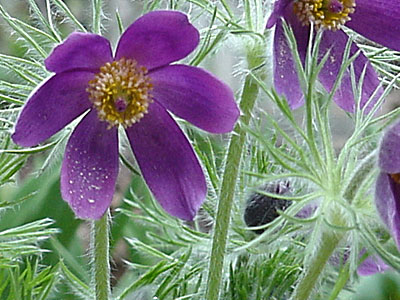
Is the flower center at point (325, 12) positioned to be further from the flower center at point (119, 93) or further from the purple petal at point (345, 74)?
the flower center at point (119, 93)

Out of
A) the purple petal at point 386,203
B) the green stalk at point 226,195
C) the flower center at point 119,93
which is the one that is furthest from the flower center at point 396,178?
the flower center at point 119,93

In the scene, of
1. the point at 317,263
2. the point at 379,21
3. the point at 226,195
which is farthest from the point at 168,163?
the point at 379,21

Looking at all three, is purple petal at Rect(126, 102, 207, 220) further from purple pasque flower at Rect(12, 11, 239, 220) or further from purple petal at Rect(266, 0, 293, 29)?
purple petal at Rect(266, 0, 293, 29)

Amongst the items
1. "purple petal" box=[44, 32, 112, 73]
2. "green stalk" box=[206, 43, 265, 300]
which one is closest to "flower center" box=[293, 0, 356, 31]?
"green stalk" box=[206, 43, 265, 300]

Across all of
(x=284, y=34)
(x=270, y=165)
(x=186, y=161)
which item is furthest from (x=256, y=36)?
(x=270, y=165)

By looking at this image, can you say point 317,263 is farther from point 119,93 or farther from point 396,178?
point 119,93

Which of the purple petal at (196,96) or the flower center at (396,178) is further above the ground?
the purple petal at (196,96)

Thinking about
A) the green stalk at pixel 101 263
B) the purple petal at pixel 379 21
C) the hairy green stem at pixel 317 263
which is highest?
the purple petal at pixel 379 21
